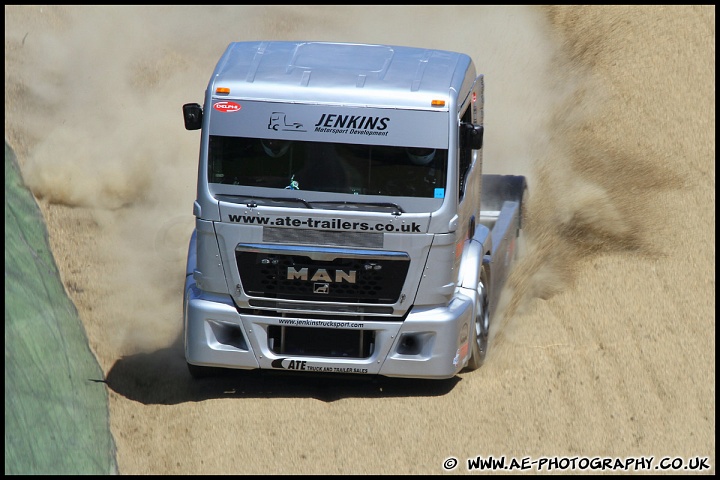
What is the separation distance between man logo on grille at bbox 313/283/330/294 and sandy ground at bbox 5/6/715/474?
1095mm

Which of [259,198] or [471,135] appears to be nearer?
[259,198]

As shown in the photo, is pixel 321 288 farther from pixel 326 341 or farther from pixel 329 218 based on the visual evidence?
pixel 329 218

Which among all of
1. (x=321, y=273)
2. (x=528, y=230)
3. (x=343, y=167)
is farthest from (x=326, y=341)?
(x=528, y=230)

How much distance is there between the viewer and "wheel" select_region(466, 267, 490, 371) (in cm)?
991

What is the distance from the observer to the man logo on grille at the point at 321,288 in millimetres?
8859

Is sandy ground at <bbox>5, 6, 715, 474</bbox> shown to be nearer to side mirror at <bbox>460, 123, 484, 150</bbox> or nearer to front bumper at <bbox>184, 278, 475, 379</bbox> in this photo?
front bumper at <bbox>184, 278, 475, 379</bbox>

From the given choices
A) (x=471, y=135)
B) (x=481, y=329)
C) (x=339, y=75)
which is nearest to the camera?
(x=339, y=75)

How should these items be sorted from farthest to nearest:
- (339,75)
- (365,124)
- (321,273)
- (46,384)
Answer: (339,75) < (321,273) < (365,124) < (46,384)

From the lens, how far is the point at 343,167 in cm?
874

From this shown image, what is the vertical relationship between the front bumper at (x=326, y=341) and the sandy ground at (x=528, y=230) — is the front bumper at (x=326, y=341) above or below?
above

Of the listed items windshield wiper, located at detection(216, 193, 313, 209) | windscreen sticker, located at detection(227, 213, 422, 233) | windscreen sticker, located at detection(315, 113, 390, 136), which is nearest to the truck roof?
windscreen sticker, located at detection(315, 113, 390, 136)

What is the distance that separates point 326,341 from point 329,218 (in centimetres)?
113

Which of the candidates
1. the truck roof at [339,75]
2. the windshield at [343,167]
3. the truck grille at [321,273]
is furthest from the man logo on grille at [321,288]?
the truck roof at [339,75]

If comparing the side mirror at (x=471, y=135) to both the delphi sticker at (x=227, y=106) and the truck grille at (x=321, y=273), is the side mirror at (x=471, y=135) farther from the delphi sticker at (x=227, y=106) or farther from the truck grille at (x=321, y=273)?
the delphi sticker at (x=227, y=106)
